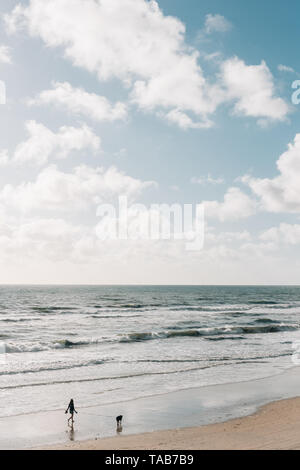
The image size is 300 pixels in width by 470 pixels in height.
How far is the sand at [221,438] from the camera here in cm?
1420

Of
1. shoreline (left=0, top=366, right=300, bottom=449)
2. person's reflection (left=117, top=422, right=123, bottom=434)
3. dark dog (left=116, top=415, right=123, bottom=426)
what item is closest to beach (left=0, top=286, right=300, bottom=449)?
shoreline (left=0, top=366, right=300, bottom=449)

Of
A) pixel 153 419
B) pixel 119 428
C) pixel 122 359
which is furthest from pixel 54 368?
pixel 119 428

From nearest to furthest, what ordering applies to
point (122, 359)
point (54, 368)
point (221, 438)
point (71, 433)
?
point (221, 438), point (71, 433), point (54, 368), point (122, 359)

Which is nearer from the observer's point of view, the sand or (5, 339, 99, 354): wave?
the sand

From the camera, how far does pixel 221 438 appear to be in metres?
15.1

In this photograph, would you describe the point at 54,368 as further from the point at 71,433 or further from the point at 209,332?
the point at 209,332

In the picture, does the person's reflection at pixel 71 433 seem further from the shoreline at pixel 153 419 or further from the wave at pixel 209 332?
the wave at pixel 209 332

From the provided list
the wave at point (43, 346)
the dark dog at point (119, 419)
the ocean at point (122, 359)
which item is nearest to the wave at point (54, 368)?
the ocean at point (122, 359)

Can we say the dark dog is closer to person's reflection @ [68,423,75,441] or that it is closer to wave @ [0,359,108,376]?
person's reflection @ [68,423,75,441]

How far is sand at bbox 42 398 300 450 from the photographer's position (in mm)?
14203
